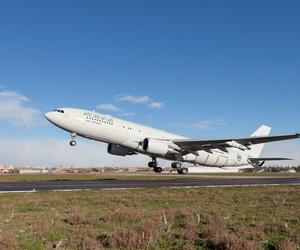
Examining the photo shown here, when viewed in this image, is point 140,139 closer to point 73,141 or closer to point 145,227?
point 73,141

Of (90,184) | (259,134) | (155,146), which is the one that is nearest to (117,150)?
(155,146)

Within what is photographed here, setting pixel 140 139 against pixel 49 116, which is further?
pixel 140 139

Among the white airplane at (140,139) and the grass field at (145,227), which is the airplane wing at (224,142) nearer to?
the white airplane at (140,139)

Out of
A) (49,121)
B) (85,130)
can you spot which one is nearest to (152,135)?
(85,130)

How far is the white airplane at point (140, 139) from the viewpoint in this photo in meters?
45.9

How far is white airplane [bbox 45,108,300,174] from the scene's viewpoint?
4594cm

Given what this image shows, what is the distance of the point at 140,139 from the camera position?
48406mm

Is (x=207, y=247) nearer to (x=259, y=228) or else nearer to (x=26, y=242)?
(x=259, y=228)

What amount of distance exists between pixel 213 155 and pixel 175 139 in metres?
6.57

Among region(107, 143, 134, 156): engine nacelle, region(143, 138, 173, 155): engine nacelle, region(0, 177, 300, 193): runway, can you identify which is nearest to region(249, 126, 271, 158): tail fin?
region(143, 138, 173, 155): engine nacelle

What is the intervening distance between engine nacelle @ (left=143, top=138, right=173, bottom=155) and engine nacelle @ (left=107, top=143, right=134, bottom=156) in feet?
15.5

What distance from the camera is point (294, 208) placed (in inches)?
701

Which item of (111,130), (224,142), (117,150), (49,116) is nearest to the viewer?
(49,116)

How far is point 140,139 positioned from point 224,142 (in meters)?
10.2
